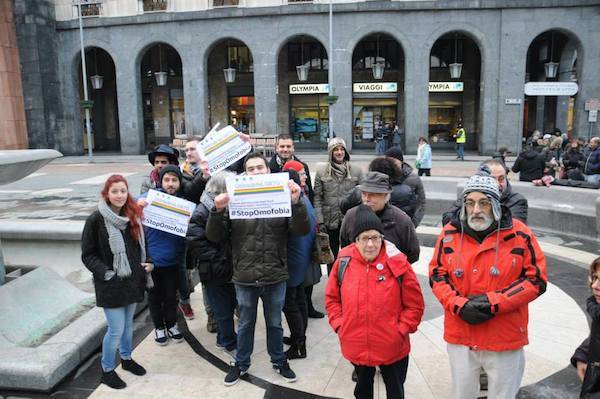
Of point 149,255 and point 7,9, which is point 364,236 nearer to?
point 149,255

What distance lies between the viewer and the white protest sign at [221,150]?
5.25 meters

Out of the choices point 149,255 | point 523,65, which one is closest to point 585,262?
point 149,255

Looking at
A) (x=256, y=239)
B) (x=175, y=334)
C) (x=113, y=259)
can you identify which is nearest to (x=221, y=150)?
(x=256, y=239)

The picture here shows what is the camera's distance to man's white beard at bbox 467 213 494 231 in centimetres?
336

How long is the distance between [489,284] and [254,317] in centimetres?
223

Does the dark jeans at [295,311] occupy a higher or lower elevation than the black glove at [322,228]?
lower

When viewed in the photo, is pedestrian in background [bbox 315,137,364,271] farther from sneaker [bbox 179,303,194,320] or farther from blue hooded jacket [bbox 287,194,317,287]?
sneaker [bbox 179,303,194,320]

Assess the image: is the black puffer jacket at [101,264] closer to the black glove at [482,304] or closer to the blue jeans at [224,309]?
the blue jeans at [224,309]

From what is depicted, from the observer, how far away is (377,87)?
1278 inches

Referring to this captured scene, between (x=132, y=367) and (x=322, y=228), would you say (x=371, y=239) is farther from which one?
(x=132, y=367)

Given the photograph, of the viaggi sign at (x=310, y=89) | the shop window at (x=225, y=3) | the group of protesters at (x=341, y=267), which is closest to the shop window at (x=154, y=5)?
the shop window at (x=225, y=3)

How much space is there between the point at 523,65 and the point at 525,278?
89.2 feet

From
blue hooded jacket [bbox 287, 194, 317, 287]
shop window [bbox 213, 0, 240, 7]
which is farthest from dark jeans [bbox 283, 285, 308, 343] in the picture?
shop window [bbox 213, 0, 240, 7]

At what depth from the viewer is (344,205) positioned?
520 centimetres
